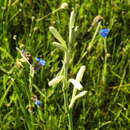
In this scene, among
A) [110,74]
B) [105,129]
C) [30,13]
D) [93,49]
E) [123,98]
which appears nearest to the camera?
[105,129]

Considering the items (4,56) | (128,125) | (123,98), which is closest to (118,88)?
(123,98)

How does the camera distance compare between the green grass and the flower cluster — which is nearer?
the flower cluster

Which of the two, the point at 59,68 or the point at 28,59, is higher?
the point at 28,59

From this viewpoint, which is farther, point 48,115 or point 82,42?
point 82,42

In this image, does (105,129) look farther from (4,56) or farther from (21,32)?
(21,32)

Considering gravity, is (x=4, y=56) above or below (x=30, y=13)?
below

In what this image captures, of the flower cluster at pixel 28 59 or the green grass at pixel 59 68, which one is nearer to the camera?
the flower cluster at pixel 28 59

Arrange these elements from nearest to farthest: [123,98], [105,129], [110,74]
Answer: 1. [105,129]
2. [123,98]
3. [110,74]

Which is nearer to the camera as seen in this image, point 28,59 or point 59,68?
point 28,59
